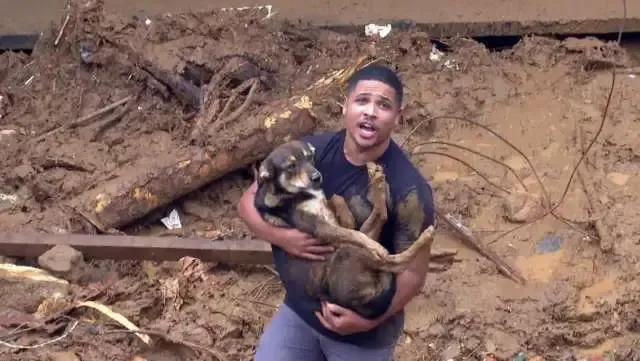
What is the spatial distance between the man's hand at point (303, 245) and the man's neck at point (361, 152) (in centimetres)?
33

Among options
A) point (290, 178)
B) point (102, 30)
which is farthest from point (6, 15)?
point (290, 178)

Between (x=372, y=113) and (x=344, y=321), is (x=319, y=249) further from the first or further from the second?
(x=372, y=113)

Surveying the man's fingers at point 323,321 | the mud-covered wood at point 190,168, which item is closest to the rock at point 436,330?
the mud-covered wood at point 190,168

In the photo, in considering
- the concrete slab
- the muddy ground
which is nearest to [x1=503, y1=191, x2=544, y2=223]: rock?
the muddy ground

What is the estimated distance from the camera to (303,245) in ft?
14.3

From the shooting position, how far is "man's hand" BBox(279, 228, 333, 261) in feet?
14.2

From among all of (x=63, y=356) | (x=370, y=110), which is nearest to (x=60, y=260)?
(x=63, y=356)

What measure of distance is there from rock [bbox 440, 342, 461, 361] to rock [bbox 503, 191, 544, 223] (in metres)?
1.04

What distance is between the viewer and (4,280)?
235 inches

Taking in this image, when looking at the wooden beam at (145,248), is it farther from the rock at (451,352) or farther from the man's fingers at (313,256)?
the man's fingers at (313,256)

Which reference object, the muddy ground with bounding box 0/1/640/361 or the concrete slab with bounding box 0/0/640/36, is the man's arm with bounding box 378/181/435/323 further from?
the concrete slab with bounding box 0/0/640/36

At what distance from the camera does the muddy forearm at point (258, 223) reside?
440cm

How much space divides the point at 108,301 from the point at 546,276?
2336 millimetres

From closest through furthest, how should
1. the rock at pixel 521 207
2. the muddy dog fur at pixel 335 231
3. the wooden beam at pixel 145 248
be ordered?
the muddy dog fur at pixel 335 231
the wooden beam at pixel 145 248
the rock at pixel 521 207
